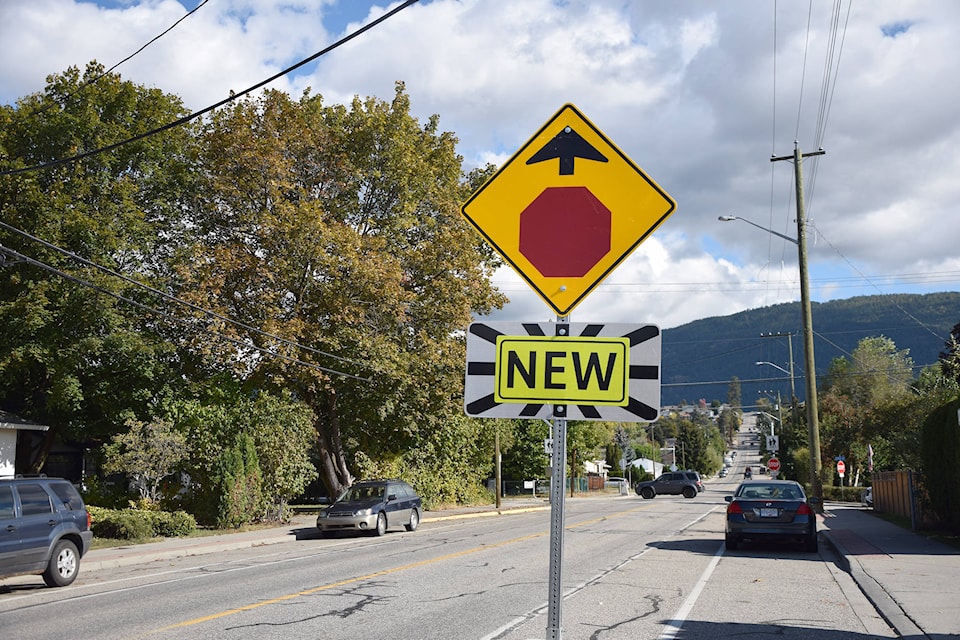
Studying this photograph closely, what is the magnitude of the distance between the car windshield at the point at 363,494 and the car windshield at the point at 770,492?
1112 cm

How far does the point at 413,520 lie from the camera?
1066 inches

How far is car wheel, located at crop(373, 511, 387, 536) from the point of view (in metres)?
24.5

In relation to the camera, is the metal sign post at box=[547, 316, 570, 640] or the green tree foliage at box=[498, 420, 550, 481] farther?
the green tree foliage at box=[498, 420, 550, 481]

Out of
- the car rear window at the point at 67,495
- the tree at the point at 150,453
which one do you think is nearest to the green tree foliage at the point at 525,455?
the tree at the point at 150,453

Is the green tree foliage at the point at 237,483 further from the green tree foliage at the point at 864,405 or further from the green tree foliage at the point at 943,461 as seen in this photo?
the green tree foliage at the point at 864,405

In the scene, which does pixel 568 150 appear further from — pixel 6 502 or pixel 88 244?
pixel 88 244

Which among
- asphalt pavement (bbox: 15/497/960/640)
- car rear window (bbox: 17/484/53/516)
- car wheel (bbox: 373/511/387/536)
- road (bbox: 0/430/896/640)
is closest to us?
road (bbox: 0/430/896/640)

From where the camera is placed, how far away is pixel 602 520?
29.5 meters

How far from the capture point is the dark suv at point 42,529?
41.9ft

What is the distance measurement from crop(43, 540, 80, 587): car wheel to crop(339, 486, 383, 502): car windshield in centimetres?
1155

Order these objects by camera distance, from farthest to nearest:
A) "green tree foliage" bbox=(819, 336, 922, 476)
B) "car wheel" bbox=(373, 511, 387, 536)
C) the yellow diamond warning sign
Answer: "green tree foliage" bbox=(819, 336, 922, 476)
"car wheel" bbox=(373, 511, 387, 536)
the yellow diamond warning sign

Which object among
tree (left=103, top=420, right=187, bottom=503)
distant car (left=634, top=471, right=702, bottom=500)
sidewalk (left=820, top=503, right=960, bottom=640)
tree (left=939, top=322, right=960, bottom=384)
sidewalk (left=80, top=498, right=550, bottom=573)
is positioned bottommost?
sidewalk (left=80, top=498, right=550, bottom=573)

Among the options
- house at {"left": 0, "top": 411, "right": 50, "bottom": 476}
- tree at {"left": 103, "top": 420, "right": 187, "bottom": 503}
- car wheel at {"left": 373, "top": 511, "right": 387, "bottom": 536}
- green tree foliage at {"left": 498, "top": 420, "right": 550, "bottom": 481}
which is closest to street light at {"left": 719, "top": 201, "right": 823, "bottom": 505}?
car wheel at {"left": 373, "top": 511, "right": 387, "bottom": 536}

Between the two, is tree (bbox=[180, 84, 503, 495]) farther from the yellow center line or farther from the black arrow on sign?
the black arrow on sign
